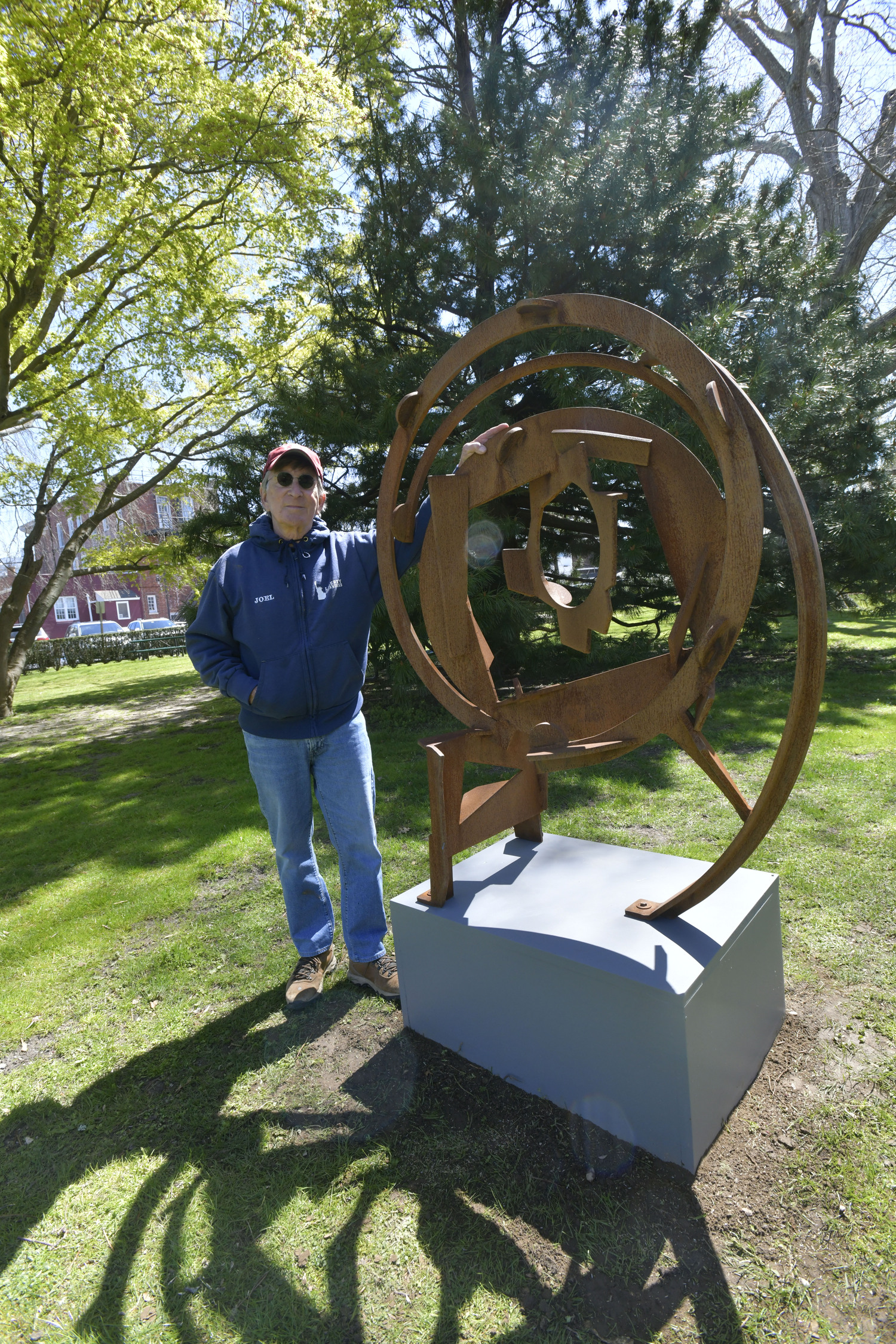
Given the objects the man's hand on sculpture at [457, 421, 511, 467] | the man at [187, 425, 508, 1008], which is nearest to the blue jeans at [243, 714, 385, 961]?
the man at [187, 425, 508, 1008]

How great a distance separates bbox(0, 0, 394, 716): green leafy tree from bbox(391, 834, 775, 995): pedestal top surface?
280 inches

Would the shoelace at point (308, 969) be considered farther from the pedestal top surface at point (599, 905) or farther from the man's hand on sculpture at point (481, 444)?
the man's hand on sculpture at point (481, 444)

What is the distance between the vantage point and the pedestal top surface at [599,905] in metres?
2.30

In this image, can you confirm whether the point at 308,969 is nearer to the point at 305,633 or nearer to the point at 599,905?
the point at 599,905

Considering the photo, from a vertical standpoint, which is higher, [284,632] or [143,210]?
[143,210]

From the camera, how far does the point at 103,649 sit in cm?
2223

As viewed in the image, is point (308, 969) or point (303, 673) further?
point (308, 969)

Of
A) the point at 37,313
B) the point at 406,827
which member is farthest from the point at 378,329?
the point at 406,827

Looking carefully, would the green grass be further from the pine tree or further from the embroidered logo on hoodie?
the pine tree

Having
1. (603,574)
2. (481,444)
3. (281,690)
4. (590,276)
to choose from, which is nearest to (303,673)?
(281,690)

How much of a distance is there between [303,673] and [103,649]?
70.8 ft

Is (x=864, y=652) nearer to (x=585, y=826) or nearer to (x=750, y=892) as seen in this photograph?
(x=585, y=826)

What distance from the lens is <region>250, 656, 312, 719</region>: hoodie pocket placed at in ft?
9.60

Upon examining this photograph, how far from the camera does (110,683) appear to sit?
16.1 metres
